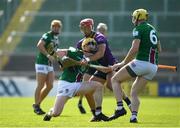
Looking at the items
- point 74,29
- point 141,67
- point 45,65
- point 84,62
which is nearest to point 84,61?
point 84,62

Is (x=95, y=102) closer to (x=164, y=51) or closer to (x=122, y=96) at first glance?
(x=122, y=96)

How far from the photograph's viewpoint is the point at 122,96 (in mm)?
16219

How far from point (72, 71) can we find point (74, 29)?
69.2ft

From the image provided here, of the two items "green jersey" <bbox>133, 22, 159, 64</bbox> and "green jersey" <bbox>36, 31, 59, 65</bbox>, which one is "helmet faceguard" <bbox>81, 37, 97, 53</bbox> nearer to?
"green jersey" <bbox>133, 22, 159, 64</bbox>

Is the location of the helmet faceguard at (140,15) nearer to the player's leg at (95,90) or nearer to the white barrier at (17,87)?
the player's leg at (95,90)

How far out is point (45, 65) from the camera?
1938cm

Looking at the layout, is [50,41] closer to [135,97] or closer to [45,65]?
[45,65]

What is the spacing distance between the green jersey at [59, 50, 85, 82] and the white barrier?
18.5 meters

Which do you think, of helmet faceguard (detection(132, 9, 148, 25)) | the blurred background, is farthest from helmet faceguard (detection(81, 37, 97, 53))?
the blurred background

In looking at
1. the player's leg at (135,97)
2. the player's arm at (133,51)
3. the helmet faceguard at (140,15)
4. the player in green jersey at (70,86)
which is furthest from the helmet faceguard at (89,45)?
the player's leg at (135,97)

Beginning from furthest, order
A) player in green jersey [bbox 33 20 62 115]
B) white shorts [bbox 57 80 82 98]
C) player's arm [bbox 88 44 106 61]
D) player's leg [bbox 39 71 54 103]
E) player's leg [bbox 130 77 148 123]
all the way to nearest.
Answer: player's leg [bbox 39 71 54 103]
player in green jersey [bbox 33 20 62 115]
player's arm [bbox 88 44 106 61]
player's leg [bbox 130 77 148 123]
white shorts [bbox 57 80 82 98]

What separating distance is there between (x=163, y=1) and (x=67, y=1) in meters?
4.64

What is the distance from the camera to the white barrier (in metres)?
33.1

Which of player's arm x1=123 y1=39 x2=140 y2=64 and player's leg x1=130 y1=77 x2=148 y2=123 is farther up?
player's arm x1=123 y1=39 x2=140 y2=64
